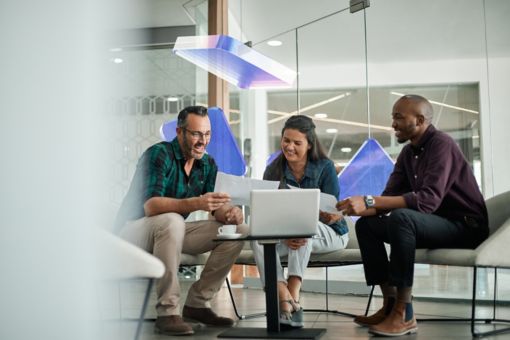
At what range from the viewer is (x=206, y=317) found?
327cm

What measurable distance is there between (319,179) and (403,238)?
2.44 ft

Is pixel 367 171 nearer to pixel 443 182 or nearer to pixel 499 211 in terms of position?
pixel 499 211

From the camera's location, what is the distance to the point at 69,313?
68cm

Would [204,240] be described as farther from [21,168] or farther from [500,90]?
[21,168]

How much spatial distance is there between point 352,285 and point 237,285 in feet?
4.07

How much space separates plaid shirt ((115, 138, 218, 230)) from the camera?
322cm

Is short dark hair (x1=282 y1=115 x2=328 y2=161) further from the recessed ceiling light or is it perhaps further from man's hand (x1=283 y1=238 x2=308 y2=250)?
the recessed ceiling light

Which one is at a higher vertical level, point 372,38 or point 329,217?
point 372,38

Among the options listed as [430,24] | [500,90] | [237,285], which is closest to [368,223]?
[500,90]

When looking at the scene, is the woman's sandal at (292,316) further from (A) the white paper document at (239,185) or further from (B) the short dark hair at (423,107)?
(B) the short dark hair at (423,107)

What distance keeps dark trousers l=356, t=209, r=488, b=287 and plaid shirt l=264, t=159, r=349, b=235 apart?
311mm

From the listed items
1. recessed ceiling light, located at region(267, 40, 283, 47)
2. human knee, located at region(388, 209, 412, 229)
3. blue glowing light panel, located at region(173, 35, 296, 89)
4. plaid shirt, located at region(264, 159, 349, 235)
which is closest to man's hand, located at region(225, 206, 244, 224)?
plaid shirt, located at region(264, 159, 349, 235)

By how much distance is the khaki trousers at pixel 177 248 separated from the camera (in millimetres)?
2930

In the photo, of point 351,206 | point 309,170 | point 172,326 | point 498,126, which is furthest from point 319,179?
point 498,126
